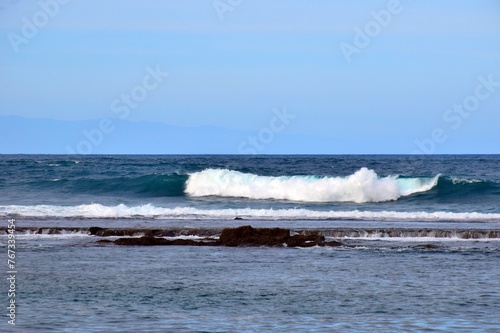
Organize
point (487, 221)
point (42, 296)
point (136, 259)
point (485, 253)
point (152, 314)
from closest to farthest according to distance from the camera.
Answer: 1. point (152, 314)
2. point (42, 296)
3. point (136, 259)
4. point (485, 253)
5. point (487, 221)

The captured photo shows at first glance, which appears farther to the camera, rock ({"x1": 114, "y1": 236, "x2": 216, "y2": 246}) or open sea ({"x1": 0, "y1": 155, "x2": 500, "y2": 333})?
rock ({"x1": 114, "y1": 236, "x2": 216, "y2": 246})

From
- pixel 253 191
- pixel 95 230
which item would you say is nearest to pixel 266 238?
pixel 95 230

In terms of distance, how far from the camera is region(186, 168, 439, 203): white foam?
4578 centimetres

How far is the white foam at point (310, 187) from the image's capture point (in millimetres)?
45781

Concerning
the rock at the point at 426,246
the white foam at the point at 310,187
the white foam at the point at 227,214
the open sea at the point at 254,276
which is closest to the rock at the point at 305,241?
the open sea at the point at 254,276

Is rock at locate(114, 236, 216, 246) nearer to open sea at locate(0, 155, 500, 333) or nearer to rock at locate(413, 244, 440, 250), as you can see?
open sea at locate(0, 155, 500, 333)

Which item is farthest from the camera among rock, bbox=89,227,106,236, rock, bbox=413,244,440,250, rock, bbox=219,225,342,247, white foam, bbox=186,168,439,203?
white foam, bbox=186,168,439,203

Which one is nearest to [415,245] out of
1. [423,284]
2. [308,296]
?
[423,284]

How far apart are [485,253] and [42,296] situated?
1101cm

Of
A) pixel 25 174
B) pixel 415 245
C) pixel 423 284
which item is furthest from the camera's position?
pixel 25 174

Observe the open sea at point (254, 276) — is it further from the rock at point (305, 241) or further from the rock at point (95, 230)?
the rock at point (305, 241)

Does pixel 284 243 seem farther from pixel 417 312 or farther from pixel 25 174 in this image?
pixel 25 174

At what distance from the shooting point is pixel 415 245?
68.0 feet

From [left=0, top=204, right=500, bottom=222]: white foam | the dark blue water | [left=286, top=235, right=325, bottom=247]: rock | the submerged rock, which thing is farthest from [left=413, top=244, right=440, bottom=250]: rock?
the dark blue water
